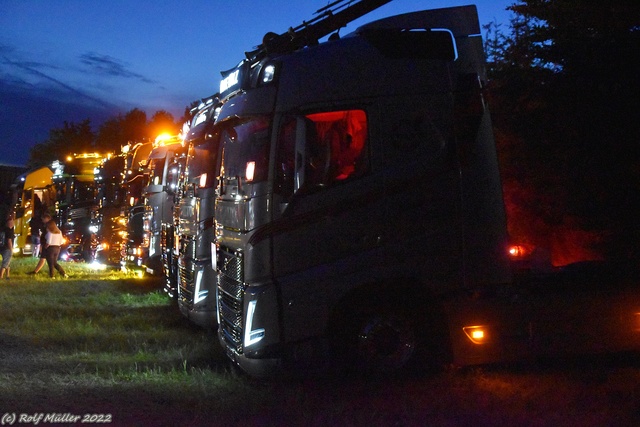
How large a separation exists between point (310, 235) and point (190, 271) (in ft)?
12.9

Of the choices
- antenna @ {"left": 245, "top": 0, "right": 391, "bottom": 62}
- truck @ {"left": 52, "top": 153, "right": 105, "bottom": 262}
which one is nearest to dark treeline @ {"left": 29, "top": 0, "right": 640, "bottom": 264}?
antenna @ {"left": 245, "top": 0, "right": 391, "bottom": 62}

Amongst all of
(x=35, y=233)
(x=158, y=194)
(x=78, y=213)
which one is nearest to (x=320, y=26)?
(x=158, y=194)

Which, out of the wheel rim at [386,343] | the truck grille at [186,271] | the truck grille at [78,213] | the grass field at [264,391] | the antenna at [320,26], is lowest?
the grass field at [264,391]

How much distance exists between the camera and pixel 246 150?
7816 mm

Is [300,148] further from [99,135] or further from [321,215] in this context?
[99,135]

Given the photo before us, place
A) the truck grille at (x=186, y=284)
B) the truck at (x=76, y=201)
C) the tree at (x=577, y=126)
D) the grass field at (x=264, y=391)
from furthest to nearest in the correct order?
the truck at (x=76, y=201)
the tree at (x=577, y=126)
the truck grille at (x=186, y=284)
the grass field at (x=264, y=391)

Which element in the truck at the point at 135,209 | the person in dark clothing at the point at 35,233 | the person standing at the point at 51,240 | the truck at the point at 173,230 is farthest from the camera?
the person in dark clothing at the point at 35,233

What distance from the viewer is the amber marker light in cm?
753

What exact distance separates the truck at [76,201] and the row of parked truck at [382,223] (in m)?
16.6

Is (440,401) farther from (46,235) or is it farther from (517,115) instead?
(46,235)

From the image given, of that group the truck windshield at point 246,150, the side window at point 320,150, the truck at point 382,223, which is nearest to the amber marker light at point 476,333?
the truck at point 382,223

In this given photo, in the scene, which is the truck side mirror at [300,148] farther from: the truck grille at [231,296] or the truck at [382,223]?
the truck grille at [231,296]

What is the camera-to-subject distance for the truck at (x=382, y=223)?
7242 millimetres

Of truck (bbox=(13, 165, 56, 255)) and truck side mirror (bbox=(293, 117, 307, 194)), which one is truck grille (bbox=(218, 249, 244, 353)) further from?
truck (bbox=(13, 165, 56, 255))
